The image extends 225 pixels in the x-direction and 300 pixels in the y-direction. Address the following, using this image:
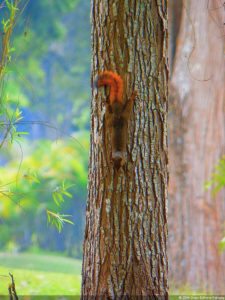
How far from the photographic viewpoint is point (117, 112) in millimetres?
2123

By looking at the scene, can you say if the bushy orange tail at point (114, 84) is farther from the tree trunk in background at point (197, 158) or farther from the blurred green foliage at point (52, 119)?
the blurred green foliage at point (52, 119)

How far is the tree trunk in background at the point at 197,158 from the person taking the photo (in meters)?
4.91

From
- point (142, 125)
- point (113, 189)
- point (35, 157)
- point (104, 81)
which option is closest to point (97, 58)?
point (104, 81)

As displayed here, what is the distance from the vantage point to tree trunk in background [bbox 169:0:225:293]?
4.91 meters

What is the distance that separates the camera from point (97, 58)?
219 cm

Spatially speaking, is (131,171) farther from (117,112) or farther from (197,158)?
(197,158)

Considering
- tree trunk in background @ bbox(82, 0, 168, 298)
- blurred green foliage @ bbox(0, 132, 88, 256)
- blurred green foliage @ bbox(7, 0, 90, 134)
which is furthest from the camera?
blurred green foliage @ bbox(7, 0, 90, 134)

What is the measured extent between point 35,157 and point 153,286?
812 cm

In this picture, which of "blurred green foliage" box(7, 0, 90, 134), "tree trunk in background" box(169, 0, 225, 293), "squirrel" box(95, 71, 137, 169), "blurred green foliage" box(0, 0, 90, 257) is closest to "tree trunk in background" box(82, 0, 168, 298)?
"squirrel" box(95, 71, 137, 169)

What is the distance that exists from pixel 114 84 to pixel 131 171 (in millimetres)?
322

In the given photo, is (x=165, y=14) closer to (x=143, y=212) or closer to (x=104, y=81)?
(x=104, y=81)

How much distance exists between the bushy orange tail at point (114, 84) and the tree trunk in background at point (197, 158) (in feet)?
9.38

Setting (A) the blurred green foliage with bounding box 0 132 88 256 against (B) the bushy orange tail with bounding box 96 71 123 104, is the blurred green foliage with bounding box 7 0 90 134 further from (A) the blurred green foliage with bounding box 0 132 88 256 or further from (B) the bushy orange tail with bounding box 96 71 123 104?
(B) the bushy orange tail with bounding box 96 71 123 104

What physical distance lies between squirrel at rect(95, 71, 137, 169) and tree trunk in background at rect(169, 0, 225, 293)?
9.35 ft
